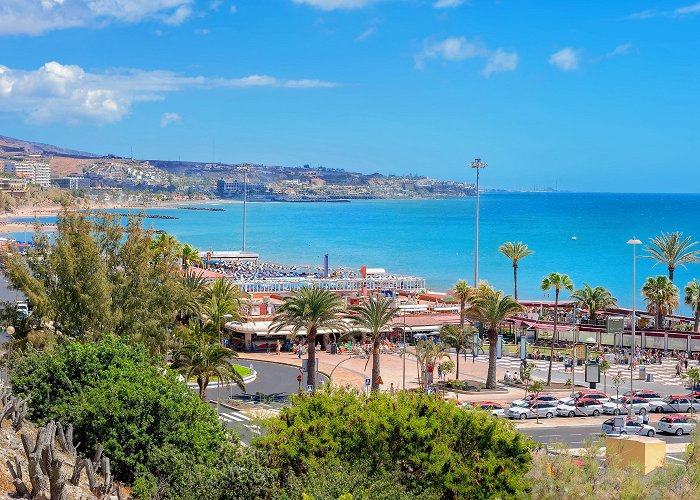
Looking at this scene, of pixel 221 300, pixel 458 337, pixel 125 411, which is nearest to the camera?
pixel 125 411

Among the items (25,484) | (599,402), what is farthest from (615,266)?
(25,484)

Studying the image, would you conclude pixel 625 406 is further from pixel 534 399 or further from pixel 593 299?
pixel 593 299

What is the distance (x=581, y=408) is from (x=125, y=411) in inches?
1048

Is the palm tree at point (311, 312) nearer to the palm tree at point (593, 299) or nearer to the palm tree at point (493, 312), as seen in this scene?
the palm tree at point (493, 312)

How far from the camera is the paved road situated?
124 ft

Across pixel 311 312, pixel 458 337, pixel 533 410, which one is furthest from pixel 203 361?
pixel 458 337

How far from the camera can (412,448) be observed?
1997 centimetres

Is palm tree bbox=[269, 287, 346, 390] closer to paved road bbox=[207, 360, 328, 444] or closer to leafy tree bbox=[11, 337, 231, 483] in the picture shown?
paved road bbox=[207, 360, 328, 444]

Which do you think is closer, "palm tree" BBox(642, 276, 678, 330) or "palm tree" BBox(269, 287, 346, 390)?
"palm tree" BBox(269, 287, 346, 390)

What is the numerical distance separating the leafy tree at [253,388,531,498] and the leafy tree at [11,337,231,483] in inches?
86.3

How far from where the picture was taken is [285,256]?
531ft

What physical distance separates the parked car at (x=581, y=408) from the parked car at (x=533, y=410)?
465 mm

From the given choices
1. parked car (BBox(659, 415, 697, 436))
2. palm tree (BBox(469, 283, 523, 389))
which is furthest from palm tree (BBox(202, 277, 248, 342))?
parked car (BBox(659, 415, 697, 436))

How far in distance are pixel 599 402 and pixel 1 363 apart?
2702 centimetres
